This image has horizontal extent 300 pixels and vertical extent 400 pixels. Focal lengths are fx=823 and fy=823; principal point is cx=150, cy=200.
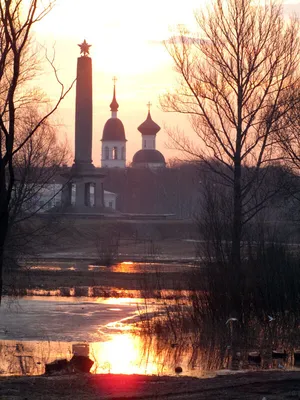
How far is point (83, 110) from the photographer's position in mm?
71375

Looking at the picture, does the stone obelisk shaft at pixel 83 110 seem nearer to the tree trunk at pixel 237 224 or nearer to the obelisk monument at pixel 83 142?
the obelisk monument at pixel 83 142

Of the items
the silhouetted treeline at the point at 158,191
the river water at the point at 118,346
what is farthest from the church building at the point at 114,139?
the river water at the point at 118,346

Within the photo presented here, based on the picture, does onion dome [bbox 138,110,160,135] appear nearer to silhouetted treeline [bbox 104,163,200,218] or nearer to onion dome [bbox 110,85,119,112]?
onion dome [bbox 110,85,119,112]

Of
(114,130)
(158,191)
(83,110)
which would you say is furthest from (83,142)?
(114,130)

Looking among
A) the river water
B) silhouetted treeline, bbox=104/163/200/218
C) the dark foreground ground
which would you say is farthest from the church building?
the dark foreground ground

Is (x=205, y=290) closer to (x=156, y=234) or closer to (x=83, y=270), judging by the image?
(x=83, y=270)

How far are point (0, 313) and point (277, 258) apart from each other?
29.1 ft

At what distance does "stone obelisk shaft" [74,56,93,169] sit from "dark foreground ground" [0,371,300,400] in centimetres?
5784

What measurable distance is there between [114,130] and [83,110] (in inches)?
3057

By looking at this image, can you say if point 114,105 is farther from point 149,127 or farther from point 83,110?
point 83,110

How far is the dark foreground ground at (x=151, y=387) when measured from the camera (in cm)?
990

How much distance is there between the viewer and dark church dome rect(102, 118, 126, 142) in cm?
14850

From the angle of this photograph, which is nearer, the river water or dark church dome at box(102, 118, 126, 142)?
the river water

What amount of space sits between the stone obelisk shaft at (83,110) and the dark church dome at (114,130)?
73.4 meters
